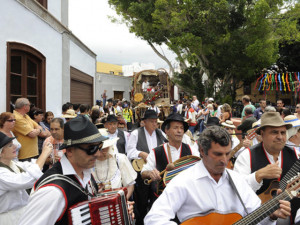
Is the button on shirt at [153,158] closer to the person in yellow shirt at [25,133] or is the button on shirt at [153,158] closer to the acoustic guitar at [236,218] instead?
the acoustic guitar at [236,218]

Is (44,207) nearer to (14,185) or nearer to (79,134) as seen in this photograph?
(79,134)

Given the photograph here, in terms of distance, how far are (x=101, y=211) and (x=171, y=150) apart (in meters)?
2.23

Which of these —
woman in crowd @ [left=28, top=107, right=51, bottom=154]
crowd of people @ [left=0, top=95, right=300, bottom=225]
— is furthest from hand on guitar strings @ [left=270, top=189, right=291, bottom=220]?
woman in crowd @ [left=28, top=107, right=51, bottom=154]

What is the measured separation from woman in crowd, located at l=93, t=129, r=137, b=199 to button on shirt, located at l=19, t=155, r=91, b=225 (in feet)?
5.24

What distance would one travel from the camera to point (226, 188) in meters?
2.45

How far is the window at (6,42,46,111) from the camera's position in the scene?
7.20 metres

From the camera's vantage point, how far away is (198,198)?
7.68 feet

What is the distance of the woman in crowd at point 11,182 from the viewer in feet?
9.21

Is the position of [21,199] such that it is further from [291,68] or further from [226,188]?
[291,68]

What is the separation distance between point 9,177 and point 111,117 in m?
3.12

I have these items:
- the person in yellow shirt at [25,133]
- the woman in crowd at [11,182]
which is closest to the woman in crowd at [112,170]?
the woman in crowd at [11,182]

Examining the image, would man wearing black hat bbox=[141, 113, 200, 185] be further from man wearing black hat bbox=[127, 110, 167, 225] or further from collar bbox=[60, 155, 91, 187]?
collar bbox=[60, 155, 91, 187]

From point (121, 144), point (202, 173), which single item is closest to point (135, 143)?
point (121, 144)

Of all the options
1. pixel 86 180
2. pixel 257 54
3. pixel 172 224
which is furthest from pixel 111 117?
pixel 257 54
